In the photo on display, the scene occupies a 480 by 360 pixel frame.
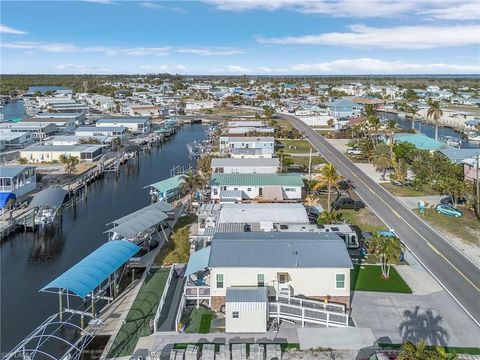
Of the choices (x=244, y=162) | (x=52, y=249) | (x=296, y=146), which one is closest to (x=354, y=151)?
(x=296, y=146)

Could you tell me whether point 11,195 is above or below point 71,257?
above

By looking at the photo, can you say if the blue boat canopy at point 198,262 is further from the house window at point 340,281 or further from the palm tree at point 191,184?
the palm tree at point 191,184

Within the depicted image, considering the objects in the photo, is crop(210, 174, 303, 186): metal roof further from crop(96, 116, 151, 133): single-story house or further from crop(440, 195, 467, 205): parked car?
crop(96, 116, 151, 133): single-story house

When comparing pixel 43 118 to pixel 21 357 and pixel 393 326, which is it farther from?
pixel 393 326

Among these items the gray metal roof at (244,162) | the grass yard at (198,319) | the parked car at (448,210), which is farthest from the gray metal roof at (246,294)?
the gray metal roof at (244,162)

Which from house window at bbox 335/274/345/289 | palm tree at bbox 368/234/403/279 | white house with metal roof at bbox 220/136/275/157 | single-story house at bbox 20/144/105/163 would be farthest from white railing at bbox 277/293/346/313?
single-story house at bbox 20/144/105/163

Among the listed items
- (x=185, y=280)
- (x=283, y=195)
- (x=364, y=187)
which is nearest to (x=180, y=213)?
(x=283, y=195)
